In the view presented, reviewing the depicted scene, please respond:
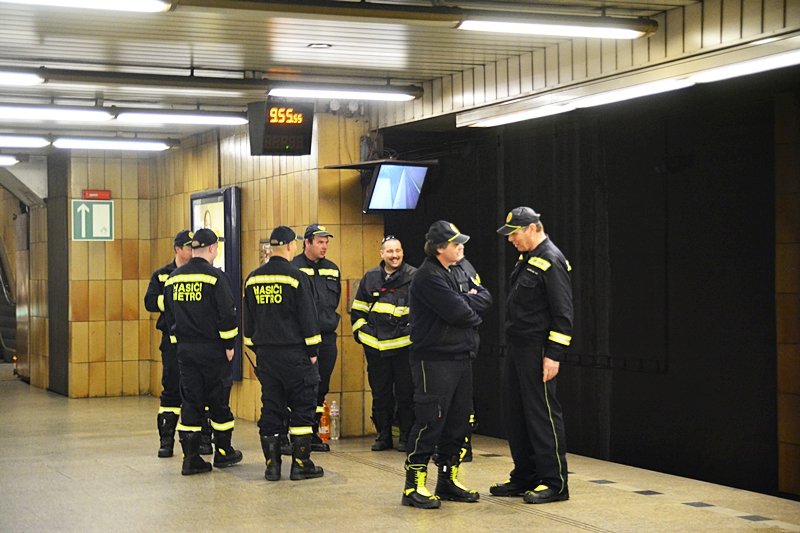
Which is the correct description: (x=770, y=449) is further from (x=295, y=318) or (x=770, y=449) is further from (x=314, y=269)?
(x=314, y=269)

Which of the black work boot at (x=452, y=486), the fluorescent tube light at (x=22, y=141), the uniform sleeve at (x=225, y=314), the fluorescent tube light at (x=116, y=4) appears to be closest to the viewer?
the fluorescent tube light at (x=116, y=4)

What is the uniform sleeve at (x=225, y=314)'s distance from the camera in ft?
30.3

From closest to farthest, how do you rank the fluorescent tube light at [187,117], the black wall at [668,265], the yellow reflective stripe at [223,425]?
the black wall at [668,265], the yellow reflective stripe at [223,425], the fluorescent tube light at [187,117]

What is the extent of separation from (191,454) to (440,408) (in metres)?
2.67

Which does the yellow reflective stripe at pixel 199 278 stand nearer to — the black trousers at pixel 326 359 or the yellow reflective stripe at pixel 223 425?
Result: the yellow reflective stripe at pixel 223 425

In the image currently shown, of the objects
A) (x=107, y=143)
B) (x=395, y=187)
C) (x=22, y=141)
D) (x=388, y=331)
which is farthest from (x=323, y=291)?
(x=22, y=141)

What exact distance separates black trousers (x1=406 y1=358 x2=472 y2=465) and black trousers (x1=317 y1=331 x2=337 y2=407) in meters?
2.93

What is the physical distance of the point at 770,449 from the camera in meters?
8.35

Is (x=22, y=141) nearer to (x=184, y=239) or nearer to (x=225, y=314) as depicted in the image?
(x=184, y=239)

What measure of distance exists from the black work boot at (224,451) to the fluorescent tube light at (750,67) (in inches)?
185

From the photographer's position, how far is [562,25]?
23.7ft

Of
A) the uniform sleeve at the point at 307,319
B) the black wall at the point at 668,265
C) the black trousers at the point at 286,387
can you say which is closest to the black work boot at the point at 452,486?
the black trousers at the point at 286,387

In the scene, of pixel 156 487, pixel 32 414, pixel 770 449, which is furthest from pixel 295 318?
pixel 32 414

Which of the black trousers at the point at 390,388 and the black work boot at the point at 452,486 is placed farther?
the black trousers at the point at 390,388
